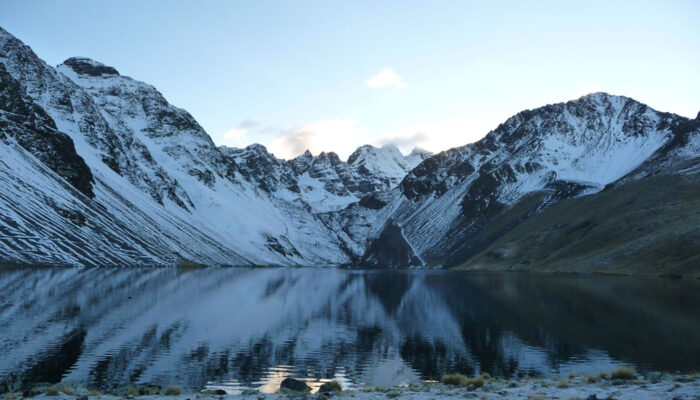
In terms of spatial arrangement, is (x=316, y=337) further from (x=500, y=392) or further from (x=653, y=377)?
(x=653, y=377)

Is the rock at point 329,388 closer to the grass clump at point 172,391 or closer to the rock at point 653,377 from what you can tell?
the grass clump at point 172,391

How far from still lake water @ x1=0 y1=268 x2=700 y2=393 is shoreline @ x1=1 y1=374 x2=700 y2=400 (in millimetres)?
4784

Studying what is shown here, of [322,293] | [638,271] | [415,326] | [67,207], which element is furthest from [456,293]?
[67,207]

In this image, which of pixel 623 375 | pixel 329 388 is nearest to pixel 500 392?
pixel 623 375

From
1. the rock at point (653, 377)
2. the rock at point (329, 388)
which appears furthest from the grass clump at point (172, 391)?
the rock at point (653, 377)

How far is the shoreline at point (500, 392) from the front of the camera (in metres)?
26.1

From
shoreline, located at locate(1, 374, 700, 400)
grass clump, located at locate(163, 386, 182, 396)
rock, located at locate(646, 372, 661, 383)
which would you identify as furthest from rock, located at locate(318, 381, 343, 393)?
rock, located at locate(646, 372, 661, 383)

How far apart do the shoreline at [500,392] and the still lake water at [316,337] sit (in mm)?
4784

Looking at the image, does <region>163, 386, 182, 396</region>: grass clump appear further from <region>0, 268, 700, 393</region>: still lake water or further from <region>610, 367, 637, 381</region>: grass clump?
<region>610, 367, 637, 381</region>: grass clump

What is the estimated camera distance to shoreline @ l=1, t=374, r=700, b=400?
85.7ft

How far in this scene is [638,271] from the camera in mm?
148625

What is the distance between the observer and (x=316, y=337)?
56469 mm

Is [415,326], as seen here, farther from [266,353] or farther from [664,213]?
[664,213]

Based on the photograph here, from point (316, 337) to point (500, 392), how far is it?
97.4 feet
